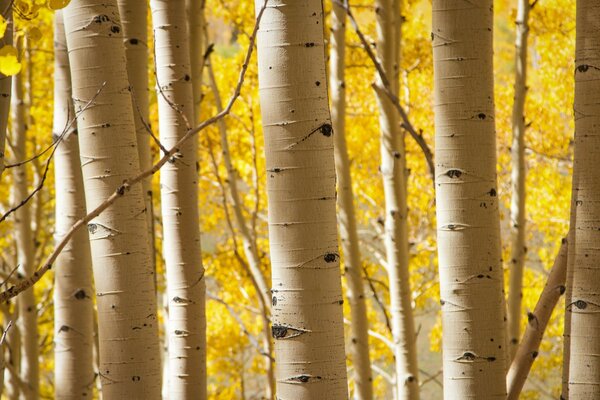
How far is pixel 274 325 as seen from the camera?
1.63 meters

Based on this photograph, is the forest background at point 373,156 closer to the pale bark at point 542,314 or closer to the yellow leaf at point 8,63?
the pale bark at point 542,314

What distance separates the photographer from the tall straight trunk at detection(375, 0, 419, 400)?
4.34m

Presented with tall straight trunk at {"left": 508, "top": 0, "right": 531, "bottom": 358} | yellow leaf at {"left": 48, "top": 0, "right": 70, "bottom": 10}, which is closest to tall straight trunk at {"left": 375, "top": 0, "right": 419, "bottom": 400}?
tall straight trunk at {"left": 508, "top": 0, "right": 531, "bottom": 358}

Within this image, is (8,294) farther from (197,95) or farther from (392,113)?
(392,113)

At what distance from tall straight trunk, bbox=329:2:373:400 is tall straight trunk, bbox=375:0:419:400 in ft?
0.72

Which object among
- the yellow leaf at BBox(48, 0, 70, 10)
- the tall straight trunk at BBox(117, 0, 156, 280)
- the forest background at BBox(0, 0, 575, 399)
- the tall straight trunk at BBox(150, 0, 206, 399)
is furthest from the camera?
the forest background at BBox(0, 0, 575, 399)

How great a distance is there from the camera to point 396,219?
439 centimetres

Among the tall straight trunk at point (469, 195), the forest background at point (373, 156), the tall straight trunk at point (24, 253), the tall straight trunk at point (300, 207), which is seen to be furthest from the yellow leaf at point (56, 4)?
the forest background at point (373, 156)

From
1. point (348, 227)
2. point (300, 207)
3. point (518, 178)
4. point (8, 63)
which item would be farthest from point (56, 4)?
point (518, 178)

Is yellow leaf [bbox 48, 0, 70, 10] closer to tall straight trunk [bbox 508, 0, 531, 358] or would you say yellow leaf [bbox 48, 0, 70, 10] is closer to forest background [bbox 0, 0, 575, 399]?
tall straight trunk [bbox 508, 0, 531, 358]

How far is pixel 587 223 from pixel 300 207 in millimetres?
743

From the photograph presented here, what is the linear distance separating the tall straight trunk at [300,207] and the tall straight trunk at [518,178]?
10.9ft

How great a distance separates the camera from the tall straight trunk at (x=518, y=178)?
4.64 m

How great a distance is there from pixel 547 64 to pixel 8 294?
930 cm
